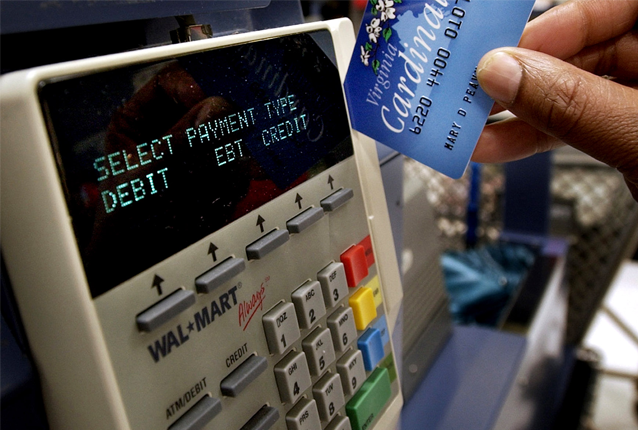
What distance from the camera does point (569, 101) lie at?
0.44 meters

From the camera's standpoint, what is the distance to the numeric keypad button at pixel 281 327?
0.35 m

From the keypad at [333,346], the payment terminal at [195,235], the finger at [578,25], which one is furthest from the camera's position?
the finger at [578,25]

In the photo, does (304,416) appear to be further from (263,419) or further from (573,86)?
(573,86)

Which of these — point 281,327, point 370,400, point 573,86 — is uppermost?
point 573,86

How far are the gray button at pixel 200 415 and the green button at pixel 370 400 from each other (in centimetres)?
14

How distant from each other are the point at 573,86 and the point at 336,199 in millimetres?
214

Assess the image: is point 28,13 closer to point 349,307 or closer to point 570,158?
point 349,307

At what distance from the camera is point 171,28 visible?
1.22ft

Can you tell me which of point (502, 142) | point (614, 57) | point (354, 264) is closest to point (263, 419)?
point (354, 264)

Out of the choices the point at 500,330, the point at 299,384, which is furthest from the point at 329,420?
the point at 500,330

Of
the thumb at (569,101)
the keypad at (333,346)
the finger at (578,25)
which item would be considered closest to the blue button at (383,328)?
the keypad at (333,346)

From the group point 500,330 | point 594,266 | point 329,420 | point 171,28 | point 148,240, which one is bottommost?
point 594,266

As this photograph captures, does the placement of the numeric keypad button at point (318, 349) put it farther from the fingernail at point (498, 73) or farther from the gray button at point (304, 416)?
the fingernail at point (498, 73)

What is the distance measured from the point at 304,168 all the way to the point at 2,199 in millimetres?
193
